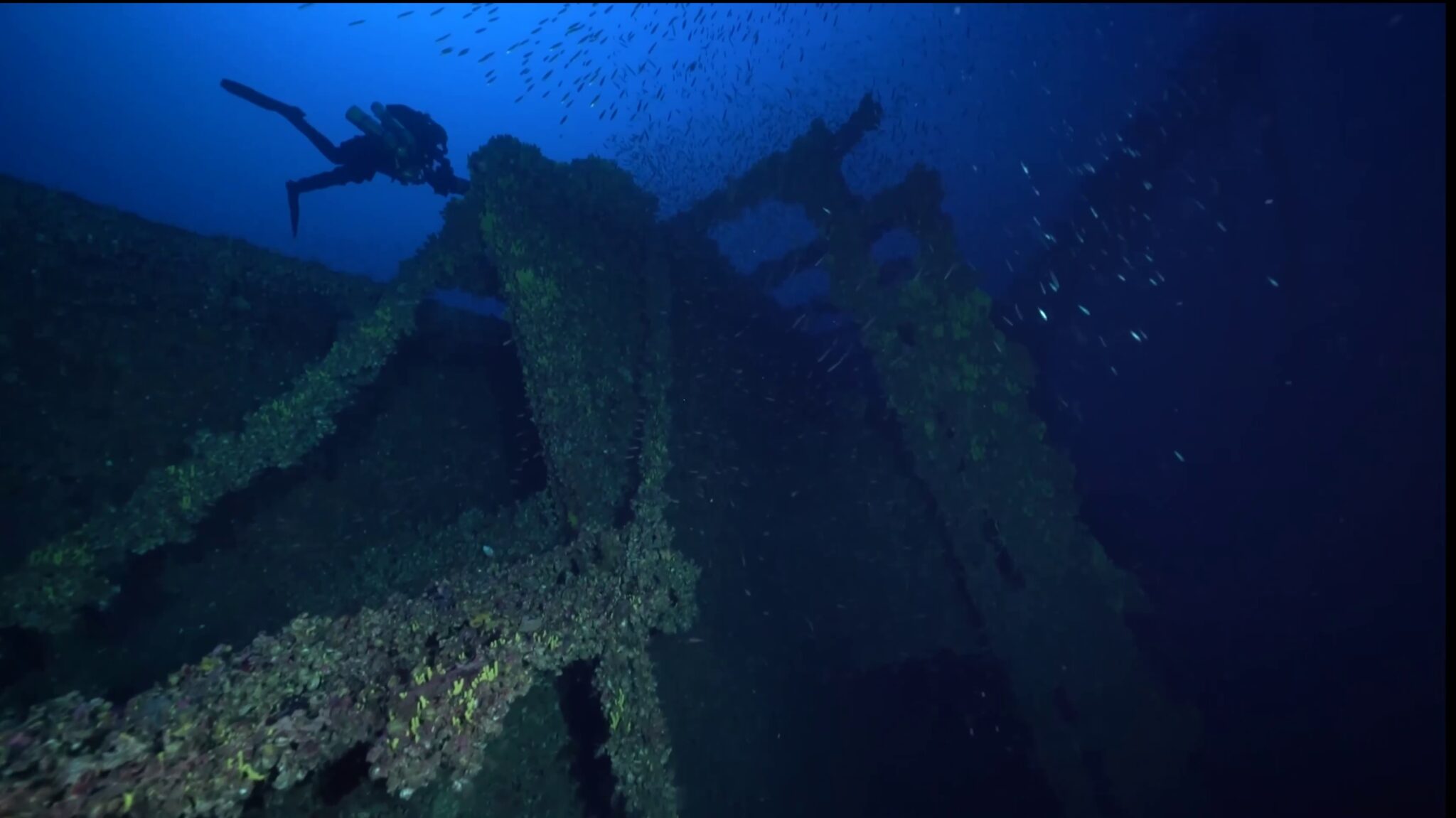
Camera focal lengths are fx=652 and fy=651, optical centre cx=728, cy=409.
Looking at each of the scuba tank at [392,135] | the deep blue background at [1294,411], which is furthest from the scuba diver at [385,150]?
the deep blue background at [1294,411]

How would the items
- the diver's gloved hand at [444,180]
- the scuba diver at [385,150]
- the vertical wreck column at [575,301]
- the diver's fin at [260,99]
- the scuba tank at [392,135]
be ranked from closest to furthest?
the vertical wreck column at [575,301] < the scuba tank at [392,135] < the scuba diver at [385,150] < the diver's fin at [260,99] < the diver's gloved hand at [444,180]

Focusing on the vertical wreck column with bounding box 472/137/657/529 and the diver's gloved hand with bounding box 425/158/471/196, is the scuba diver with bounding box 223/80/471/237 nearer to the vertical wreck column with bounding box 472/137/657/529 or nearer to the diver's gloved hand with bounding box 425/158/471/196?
the diver's gloved hand with bounding box 425/158/471/196

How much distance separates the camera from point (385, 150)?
33.7 feet

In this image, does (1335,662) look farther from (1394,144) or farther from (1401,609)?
(1394,144)

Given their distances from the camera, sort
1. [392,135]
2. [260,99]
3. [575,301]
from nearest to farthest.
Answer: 1. [575,301]
2. [392,135]
3. [260,99]

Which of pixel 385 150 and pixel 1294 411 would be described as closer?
pixel 385 150

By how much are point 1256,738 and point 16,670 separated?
15.1 meters

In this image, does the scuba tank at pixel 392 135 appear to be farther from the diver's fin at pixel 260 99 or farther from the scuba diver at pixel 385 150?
the diver's fin at pixel 260 99

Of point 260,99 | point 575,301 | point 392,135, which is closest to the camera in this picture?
point 575,301

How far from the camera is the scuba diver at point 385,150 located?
33.5ft

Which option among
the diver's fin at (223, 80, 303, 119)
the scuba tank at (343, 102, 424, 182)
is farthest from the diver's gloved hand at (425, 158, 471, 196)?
the diver's fin at (223, 80, 303, 119)

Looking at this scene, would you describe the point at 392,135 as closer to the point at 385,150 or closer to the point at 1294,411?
Answer: the point at 385,150

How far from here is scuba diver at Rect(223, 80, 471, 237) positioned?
10.2m

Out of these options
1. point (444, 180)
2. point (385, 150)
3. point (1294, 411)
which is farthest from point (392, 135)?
point (1294, 411)
